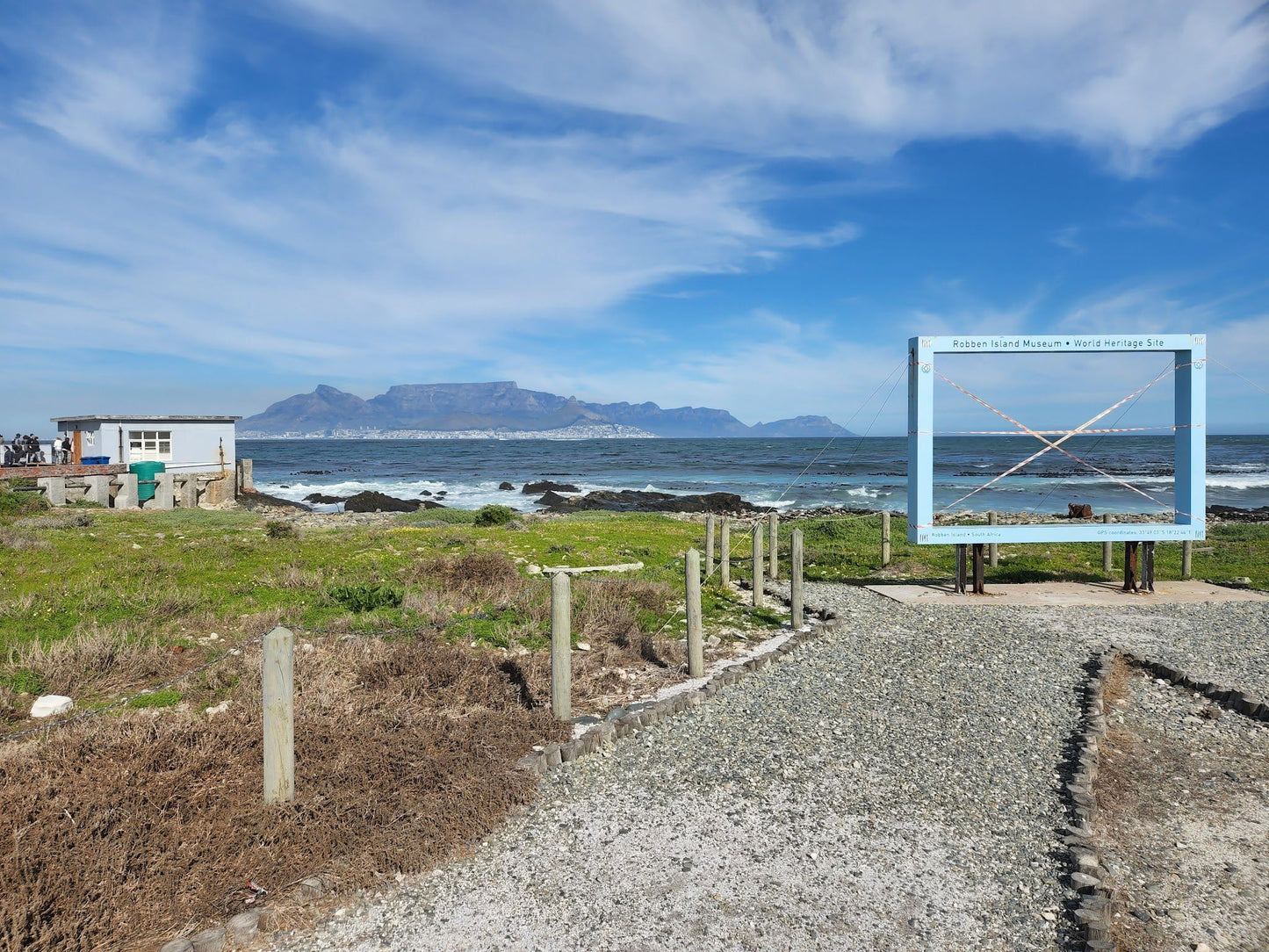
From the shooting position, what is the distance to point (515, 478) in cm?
6038

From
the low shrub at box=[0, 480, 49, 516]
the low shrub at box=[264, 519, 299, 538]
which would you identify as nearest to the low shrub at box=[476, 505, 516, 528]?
the low shrub at box=[264, 519, 299, 538]

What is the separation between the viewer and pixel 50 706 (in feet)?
21.7

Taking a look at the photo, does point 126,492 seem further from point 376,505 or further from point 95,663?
point 95,663

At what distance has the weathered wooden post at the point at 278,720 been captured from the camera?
4.97m

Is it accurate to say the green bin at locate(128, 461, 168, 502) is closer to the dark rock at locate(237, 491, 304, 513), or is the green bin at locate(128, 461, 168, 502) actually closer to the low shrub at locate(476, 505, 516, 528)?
the dark rock at locate(237, 491, 304, 513)

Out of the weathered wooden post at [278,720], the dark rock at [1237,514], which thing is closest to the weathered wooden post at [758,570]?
the weathered wooden post at [278,720]

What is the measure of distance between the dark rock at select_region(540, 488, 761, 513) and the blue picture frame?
899 inches

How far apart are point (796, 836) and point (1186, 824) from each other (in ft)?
8.93

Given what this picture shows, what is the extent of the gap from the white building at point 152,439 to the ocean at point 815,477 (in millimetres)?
7000

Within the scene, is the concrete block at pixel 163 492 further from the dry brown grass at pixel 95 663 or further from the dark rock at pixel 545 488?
the dry brown grass at pixel 95 663

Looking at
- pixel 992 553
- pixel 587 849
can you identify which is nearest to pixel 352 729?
pixel 587 849

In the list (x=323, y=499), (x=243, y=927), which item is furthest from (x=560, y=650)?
(x=323, y=499)

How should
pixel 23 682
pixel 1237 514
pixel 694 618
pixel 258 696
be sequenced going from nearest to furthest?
pixel 258 696, pixel 23 682, pixel 694 618, pixel 1237 514

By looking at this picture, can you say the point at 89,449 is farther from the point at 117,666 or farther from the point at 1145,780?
the point at 1145,780
